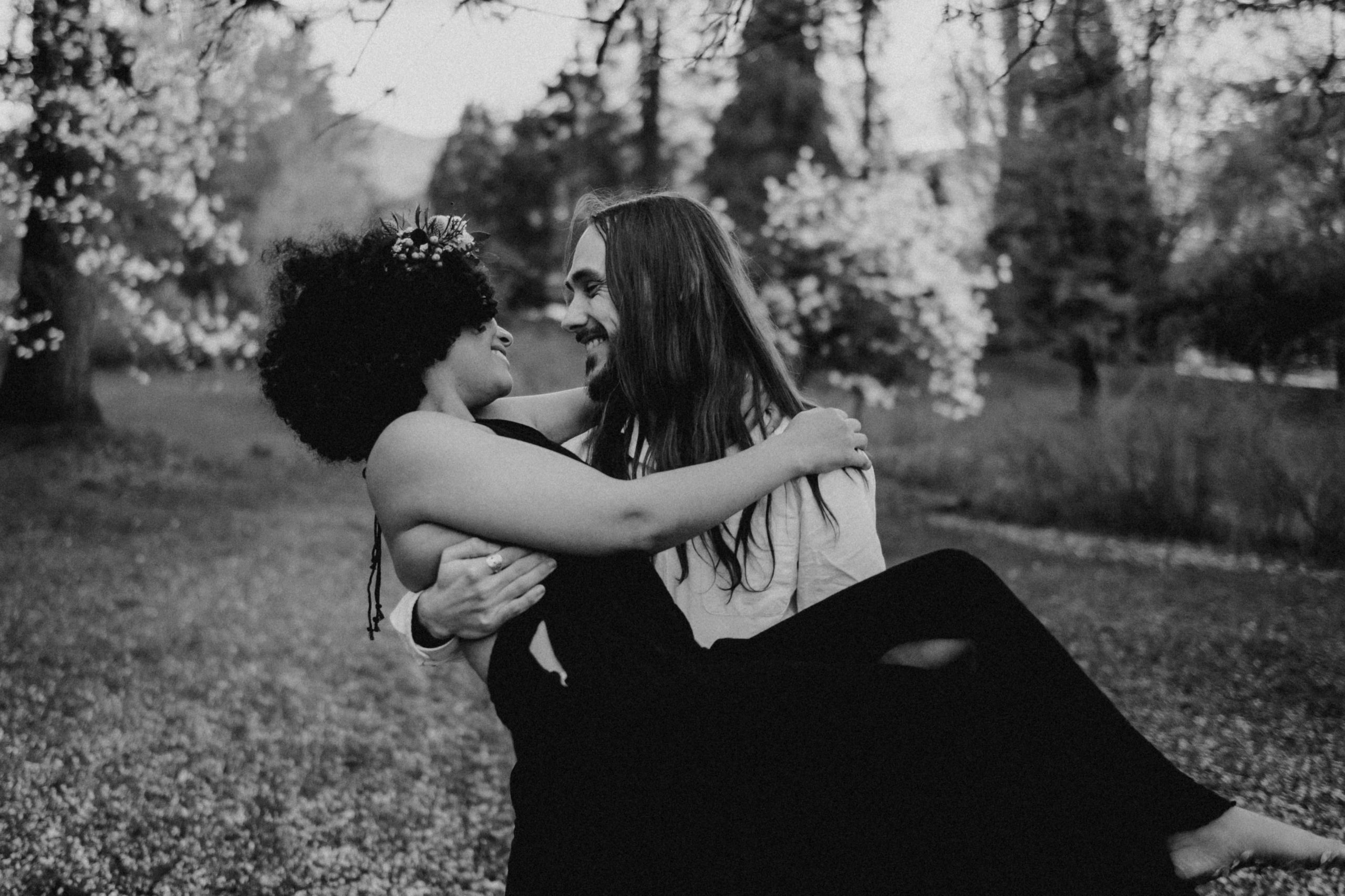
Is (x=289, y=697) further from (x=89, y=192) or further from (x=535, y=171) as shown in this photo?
(x=535, y=171)

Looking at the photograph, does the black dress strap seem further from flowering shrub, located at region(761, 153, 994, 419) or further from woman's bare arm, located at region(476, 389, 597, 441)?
flowering shrub, located at region(761, 153, 994, 419)

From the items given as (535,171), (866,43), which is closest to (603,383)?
(866,43)

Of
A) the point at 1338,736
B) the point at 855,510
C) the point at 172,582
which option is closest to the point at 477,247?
the point at 855,510

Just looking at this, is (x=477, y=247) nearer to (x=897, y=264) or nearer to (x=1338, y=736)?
(x=1338, y=736)

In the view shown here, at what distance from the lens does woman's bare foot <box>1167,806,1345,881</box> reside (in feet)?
6.85

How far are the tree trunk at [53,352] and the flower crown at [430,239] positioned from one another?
10.1 meters

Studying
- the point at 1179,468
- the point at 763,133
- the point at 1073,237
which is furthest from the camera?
the point at 763,133

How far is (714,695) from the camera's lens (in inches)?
76.6

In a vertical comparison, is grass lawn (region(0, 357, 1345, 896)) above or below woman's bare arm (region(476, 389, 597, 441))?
below

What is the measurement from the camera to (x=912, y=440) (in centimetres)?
1977

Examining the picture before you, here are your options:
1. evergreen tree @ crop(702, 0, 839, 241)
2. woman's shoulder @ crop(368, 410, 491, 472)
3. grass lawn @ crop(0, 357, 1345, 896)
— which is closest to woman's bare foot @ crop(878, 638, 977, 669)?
woman's shoulder @ crop(368, 410, 491, 472)

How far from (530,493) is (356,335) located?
58 cm

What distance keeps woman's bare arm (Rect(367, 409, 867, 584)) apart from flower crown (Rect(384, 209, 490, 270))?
43cm

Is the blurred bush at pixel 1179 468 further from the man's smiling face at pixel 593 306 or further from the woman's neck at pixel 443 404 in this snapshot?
Result: the woman's neck at pixel 443 404
